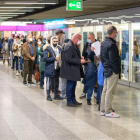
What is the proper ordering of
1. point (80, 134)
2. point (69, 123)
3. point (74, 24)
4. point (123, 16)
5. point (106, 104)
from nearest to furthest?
point (80, 134) < point (69, 123) < point (106, 104) < point (123, 16) < point (74, 24)

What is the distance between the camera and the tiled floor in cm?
805

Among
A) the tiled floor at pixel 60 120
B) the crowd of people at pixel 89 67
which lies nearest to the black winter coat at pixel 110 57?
the crowd of people at pixel 89 67

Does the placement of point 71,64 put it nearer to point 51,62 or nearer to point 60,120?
point 51,62

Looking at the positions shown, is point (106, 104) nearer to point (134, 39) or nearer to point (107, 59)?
point (107, 59)

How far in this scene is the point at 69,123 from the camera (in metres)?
9.18

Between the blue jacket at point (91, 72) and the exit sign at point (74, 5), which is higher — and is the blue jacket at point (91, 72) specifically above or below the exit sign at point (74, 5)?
below

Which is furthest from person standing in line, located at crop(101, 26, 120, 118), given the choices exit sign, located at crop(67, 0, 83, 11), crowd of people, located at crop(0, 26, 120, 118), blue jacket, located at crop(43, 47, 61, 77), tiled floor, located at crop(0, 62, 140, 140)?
exit sign, located at crop(67, 0, 83, 11)

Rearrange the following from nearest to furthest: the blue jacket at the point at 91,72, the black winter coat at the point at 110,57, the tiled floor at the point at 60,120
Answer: the tiled floor at the point at 60,120, the black winter coat at the point at 110,57, the blue jacket at the point at 91,72

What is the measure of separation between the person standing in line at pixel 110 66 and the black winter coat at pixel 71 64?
49.1 inches

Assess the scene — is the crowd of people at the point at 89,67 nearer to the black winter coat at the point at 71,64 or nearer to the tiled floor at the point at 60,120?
the black winter coat at the point at 71,64

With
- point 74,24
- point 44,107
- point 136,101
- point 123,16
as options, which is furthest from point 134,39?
point 74,24

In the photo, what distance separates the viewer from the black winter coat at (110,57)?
9.54 m

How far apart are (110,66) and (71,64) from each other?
176 centimetres

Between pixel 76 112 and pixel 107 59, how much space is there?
1635 millimetres
